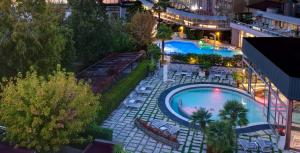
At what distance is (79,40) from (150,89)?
23.2 ft

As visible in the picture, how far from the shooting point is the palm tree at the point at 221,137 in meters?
17.4

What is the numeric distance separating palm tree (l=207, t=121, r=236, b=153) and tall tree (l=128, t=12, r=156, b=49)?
23.9 metres

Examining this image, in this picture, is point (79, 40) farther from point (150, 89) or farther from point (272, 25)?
point (272, 25)

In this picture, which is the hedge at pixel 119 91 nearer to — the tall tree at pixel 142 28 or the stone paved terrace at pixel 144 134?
the stone paved terrace at pixel 144 134

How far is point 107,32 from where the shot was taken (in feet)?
111

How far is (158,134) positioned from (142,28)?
20.2 metres

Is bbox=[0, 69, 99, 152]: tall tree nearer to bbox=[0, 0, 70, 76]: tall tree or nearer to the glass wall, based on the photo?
bbox=[0, 0, 70, 76]: tall tree

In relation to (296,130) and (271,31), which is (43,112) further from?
(271,31)

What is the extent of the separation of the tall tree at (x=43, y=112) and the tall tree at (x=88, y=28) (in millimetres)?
14572

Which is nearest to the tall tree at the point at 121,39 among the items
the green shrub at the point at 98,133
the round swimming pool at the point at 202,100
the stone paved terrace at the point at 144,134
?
the round swimming pool at the point at 202,100

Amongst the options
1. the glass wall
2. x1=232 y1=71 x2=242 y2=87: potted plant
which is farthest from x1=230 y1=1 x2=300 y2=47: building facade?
the glass wall

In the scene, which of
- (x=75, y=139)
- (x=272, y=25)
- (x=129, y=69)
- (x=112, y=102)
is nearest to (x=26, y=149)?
(x=75, y=139)

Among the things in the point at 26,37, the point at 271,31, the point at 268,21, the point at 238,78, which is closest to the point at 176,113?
the point at 238,78

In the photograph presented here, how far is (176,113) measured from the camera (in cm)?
2645
